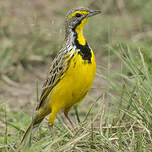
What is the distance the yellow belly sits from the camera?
448 cm

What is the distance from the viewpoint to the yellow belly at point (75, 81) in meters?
4.48

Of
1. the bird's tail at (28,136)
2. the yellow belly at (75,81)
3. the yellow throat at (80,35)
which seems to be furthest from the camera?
the yellow throat at (80,35)

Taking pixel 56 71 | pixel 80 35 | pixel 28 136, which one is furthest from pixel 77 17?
pixel 28 136

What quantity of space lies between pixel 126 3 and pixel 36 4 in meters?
2.35

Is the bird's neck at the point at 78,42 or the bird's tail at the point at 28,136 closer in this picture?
the bird's tail at the point at 28,136

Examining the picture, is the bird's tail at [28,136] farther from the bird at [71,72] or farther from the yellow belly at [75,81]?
the yellow belly at [75,81]

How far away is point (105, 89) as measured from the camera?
4.82 m

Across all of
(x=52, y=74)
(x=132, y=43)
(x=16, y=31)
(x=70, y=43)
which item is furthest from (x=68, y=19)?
(x=16, y=31)

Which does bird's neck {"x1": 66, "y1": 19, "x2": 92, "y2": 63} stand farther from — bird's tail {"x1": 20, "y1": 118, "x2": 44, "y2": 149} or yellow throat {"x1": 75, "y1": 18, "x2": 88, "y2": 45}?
bird's tail {"x1": 20, "y1": 118, "x2": 44, "y2": 149}

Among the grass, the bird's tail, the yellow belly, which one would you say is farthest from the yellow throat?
the bird's tail

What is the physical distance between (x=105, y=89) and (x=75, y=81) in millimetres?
482

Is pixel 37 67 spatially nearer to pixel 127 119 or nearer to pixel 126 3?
pixel 126 3

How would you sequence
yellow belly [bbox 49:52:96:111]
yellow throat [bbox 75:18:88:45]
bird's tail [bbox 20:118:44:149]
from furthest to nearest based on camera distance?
yellow throat [bbox 75:18:88:45]
yellow belly [bbox 49:52:96:111]
bird's tail [bbox 20:118:44:149]

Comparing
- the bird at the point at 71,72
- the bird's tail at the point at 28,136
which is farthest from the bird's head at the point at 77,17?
the bird's tail at the point at 28,136
